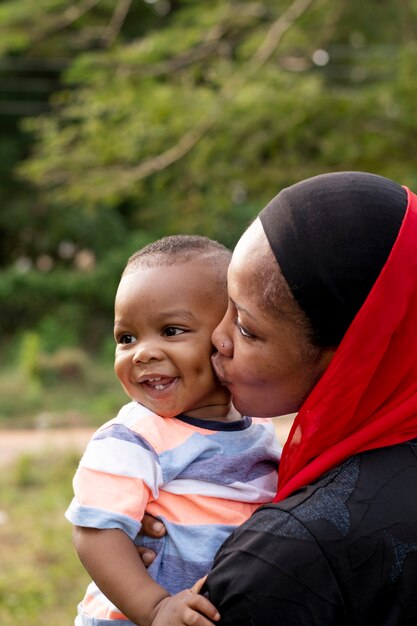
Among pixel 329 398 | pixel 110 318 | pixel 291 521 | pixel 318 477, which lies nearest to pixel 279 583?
pixel 291 521

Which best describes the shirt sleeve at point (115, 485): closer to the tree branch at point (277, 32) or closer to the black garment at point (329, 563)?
the black garment at point (329, 563)

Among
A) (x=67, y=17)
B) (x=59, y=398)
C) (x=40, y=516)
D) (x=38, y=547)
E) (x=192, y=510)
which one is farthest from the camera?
(x=59, y=398)

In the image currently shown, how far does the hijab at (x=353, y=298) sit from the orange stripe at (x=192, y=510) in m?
0.21

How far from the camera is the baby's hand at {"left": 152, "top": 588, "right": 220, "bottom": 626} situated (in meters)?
1.52

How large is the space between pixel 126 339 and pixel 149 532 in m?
0.38

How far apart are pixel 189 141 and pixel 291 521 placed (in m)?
5.60

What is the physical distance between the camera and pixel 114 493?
5.73ft

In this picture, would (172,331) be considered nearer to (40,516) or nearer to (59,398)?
(40,516)

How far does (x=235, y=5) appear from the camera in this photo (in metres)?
7.62

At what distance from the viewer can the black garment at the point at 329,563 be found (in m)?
1.47

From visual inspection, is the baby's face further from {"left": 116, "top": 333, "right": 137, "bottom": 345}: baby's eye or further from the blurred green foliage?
the blurred green foliage

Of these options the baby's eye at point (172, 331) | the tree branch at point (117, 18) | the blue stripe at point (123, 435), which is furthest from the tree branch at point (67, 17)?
the blue stripe at point (123, 435)

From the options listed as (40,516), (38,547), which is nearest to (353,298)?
(38,547)

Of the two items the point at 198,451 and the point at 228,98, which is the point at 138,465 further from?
the point at 228,98
